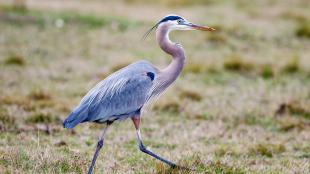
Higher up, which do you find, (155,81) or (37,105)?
(155,81)

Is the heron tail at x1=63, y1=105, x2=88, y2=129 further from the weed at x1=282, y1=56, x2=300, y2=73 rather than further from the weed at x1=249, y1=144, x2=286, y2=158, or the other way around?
the weed at x1=282, y1=56, x2=300, y2=73

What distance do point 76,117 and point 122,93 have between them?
552mm

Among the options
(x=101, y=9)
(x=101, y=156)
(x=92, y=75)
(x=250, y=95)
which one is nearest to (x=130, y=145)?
(x=101, y=156)

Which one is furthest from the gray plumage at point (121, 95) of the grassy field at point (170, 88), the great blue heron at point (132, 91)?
the grassy field at point (170, 88)

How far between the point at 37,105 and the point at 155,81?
3.67m

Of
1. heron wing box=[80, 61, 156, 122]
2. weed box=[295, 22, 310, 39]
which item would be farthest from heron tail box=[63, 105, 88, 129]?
weed box=[295, 22, 310, 39]

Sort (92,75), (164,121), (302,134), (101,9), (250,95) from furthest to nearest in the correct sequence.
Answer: (101,9) → (92,75) → (250,95) → (164,121) → (302,134)

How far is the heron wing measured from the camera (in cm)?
612

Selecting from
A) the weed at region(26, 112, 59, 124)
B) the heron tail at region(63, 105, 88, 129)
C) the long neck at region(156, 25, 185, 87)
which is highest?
the long neck at region(156, 25, 185, 87)

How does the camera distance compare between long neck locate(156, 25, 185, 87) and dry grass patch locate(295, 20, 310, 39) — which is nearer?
long neck locate(156, 25, 185, 87)

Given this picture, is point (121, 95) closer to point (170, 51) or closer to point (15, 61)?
point (170, 51)

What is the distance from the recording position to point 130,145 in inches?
313

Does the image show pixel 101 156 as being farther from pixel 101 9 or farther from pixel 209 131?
pixel 101 9

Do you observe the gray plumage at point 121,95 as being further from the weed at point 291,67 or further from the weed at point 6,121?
the weed at point 291,67
